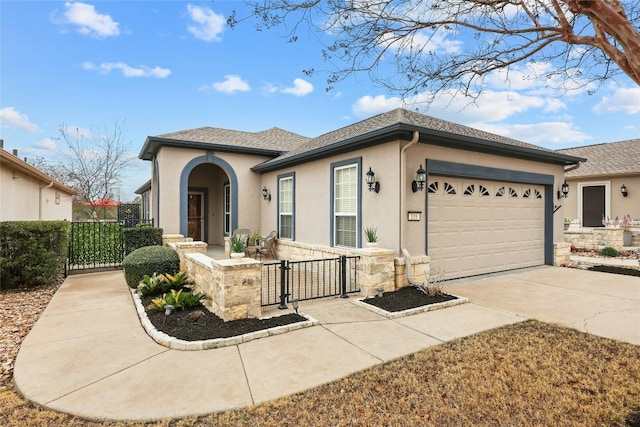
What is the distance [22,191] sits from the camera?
10648mm

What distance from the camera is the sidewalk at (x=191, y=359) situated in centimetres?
279

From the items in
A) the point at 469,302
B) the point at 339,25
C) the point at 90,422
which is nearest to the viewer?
the point at 90,422

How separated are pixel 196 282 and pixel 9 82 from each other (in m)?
11.9

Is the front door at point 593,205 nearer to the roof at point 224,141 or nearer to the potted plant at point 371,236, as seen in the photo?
the roof at point 224,141

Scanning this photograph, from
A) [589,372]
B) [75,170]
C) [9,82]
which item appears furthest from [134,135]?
[589,372]

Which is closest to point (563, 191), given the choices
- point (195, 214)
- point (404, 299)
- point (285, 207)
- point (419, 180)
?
point (419, 180)

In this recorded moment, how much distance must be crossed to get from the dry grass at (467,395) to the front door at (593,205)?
14.3 m

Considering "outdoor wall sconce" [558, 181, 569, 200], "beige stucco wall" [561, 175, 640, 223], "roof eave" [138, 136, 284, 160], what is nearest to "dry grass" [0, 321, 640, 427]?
"outdoor wall sconce" [558, 181, 569, 200]

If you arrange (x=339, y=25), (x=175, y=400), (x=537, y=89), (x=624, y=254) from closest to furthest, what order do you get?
1. (x=175, y=400)
2. (x=339, y=25)
3. (x=537, y=89)
4. (x=624, y=254)

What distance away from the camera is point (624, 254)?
1149 cm

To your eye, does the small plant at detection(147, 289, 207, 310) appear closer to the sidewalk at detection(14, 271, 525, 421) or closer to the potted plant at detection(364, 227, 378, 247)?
the sidewalk at detection(14, 271, 525, 421)

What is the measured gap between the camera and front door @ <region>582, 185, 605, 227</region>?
48.2 feet

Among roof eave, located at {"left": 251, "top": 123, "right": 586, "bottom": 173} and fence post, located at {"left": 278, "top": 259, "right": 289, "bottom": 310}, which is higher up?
roof eave, located at {"left": 251, "top": 123, "right": 586, "bottom": 173}

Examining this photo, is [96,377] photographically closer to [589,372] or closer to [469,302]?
[589,372]
